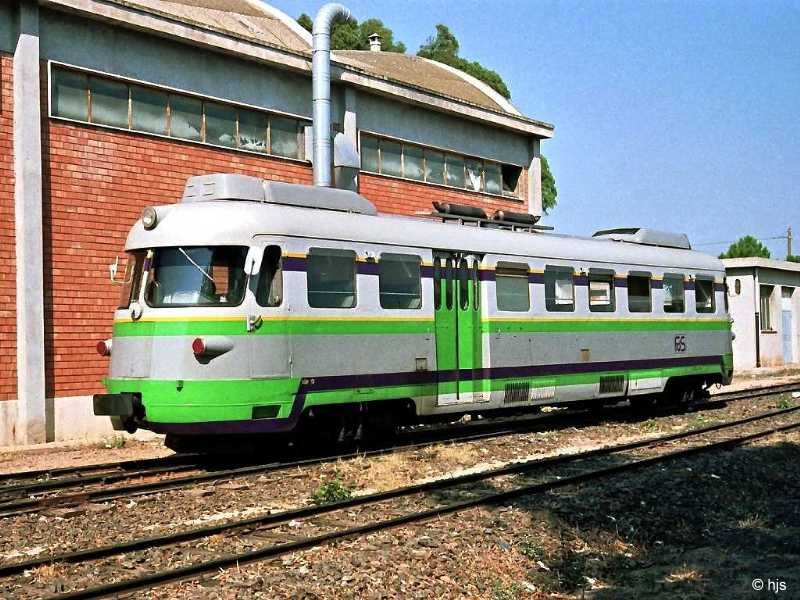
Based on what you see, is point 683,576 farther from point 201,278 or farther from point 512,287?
point 512,287

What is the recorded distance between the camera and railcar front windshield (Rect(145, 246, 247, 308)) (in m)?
11.1

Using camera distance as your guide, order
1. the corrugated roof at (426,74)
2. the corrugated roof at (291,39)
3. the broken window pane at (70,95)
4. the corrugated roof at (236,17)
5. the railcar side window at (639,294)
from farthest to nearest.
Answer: the corrugated roof at (426,74), the corrugated roof at (291,39), the corrugated roof at (236,17), the railcar side window at (639,294), the broken window pane at (70,95)

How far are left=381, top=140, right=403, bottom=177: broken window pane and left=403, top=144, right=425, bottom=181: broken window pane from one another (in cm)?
17

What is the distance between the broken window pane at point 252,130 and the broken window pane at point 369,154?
9.14 feet

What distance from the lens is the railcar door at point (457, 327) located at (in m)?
13.4

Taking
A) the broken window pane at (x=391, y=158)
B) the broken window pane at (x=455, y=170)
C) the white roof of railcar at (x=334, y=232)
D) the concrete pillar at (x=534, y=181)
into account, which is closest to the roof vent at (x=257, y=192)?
the white roof of railcar at (x=334, y=232)

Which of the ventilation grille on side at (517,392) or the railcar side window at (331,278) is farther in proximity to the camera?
the ventilation grille on side at (517,392)

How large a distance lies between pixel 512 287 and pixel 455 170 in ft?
32.3

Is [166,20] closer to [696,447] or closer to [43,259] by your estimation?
[43,259]

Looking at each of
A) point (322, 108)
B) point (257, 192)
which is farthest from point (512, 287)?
point (322, 108)

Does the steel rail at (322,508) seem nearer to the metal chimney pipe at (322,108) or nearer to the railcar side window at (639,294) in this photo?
the railcar side window at (639,294)

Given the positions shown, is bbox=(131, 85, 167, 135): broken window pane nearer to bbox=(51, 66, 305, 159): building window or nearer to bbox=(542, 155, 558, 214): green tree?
bbox=(51, 66, 305, 159): building window

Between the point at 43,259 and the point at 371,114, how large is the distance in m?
8.63

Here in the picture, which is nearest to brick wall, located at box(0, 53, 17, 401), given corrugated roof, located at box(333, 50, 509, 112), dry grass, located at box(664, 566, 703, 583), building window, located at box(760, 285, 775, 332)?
corrugated roof, located at box(333, 50, 509, 112)
